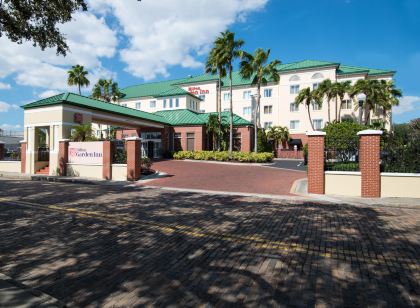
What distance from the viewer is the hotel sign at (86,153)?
1880 cm

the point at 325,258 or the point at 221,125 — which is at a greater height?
the point at 221,125

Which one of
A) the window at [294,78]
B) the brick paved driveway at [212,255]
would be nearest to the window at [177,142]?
the window at [294,78]

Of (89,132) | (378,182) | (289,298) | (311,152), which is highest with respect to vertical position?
(89,132)

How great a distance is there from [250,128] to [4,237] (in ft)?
110

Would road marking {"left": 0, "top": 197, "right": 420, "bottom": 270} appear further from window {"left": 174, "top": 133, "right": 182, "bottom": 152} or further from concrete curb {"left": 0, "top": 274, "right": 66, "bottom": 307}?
window {"left": 174, "top": 133, "right": 182, "bottom": 152}

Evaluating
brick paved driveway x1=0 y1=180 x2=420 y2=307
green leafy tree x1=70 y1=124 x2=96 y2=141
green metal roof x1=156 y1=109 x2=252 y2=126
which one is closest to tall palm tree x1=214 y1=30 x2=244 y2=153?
green metal roof x1=156 y1=109 x2=252 y2=126

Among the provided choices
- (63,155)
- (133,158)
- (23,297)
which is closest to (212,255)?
(23,297)

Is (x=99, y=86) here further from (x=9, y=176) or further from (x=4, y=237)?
(x=4, y=237)

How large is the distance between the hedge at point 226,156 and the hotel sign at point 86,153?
1587 cm

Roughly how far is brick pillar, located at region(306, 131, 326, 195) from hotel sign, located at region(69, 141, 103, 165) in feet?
44.5

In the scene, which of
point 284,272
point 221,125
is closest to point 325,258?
point 284,272

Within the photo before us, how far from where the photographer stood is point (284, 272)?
4500mm

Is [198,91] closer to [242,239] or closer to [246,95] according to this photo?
[246,95]

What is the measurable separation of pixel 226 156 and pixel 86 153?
54.6 feet
